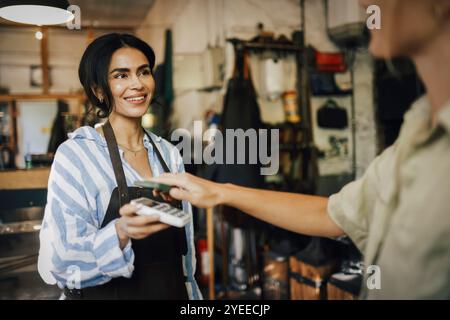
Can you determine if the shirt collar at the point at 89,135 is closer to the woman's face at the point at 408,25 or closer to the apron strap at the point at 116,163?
the apron strap at the point at 116,163

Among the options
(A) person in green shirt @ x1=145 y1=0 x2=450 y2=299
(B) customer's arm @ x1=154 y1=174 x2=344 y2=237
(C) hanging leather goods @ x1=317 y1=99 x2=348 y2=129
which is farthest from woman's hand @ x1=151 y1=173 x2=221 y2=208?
(C) hanging leather goods @ x1=317 y1=99 x2=348 y2=129

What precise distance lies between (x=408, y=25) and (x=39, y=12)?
1.03 meters

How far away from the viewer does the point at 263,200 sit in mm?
985

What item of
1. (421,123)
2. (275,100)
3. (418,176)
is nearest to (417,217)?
(418,176)

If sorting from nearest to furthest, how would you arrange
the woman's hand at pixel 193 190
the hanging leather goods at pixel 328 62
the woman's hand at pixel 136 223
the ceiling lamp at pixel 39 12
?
the woman's hand at pixel 136 223 → the woman's hand at pixel 193 190 → the ceiling lamp at pixel 39 12 → the hanging leather goods at pixel 328 62

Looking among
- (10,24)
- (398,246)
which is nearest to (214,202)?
(398,246)

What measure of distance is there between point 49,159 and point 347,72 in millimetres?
2399

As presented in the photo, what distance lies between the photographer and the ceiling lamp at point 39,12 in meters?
1.11

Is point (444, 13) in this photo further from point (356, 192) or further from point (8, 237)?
point (8, 237)

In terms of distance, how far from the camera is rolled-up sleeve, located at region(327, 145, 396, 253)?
83cm

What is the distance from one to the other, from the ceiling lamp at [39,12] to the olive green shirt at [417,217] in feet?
3.28

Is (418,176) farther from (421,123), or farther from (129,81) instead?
(129,81)

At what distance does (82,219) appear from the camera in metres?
0.91

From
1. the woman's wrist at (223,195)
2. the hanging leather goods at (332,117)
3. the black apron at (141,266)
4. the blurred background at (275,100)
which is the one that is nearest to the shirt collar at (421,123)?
the woman's wrist at (223,195)
